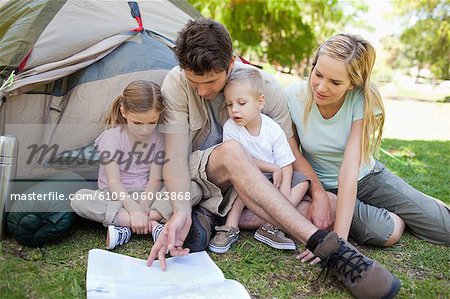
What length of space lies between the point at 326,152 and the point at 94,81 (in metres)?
1.13

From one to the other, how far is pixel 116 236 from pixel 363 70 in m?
1.21

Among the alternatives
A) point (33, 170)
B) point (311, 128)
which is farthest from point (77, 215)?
point (311, 128)

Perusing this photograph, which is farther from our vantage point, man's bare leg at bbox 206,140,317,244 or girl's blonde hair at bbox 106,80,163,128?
girl's blonde hair at bbox 106,80,163,128

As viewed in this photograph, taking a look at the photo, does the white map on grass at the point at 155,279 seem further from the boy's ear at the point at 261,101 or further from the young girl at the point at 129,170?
the boy's ear at the point at 261,101

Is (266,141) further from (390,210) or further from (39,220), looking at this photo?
(39,220)

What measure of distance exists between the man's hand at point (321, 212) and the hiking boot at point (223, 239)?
339 millimetres

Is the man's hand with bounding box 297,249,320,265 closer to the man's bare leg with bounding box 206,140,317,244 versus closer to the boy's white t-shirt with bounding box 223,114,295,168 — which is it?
the man's bare leg with bounding box 206,140,317,244

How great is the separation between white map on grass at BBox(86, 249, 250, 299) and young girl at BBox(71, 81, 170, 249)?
194mm

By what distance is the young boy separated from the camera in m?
2.22

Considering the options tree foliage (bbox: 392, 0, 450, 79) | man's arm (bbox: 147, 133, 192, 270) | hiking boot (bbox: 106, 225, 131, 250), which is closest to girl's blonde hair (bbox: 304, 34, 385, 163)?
man's arm (bbox: 147, 133, 192, 270)

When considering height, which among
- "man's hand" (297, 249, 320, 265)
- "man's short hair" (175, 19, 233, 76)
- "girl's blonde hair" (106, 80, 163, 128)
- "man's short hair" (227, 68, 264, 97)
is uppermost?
"man's short hair" (175, 19, 233, 76)

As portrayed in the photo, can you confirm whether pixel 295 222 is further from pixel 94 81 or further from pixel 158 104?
pixel 94 81

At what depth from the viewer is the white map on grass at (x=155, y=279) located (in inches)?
66.1

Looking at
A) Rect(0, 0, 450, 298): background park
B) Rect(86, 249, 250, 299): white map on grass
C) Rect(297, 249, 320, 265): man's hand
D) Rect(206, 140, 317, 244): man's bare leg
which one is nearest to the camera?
Rect(86, 249, 250, 299): white map on grass
